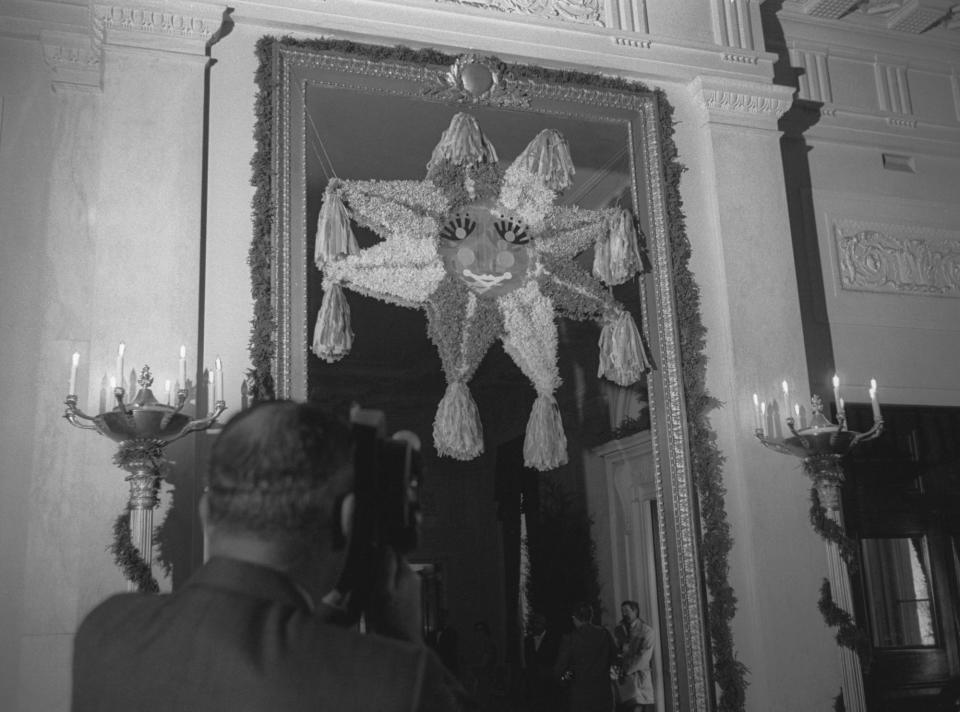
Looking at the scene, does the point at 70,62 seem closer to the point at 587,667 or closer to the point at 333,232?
the point at 333,232

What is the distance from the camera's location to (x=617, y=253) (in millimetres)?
6215

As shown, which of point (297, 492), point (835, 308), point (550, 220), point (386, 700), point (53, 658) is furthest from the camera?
point (835, 308)

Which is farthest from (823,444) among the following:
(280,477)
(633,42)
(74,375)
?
(280,477)

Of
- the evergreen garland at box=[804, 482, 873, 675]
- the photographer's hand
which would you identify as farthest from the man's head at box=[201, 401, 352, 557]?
the evergreen garland at box=[804, 482, 873, 675]

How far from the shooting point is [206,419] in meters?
4.84

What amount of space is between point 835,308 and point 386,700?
645cm

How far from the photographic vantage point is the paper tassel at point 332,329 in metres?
5.43

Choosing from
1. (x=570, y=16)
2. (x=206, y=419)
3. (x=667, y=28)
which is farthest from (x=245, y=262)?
(x=667, y=28)

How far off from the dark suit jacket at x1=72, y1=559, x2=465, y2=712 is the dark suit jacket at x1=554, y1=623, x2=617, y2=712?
13.4 ft

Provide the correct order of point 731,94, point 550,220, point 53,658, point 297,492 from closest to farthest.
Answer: point 297,492 → point 53,658 → point 550,220 → point 731,94

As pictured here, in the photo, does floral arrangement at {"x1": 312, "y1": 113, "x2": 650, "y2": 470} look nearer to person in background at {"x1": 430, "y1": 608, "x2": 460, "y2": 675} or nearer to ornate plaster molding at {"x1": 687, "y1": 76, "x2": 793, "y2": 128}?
person in background at {"x1": 430, "y1": 608, "x2": 460, "y2": 675}

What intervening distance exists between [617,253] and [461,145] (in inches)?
45.3

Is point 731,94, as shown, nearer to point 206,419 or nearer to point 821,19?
point 821,19

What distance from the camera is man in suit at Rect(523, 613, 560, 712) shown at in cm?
530
